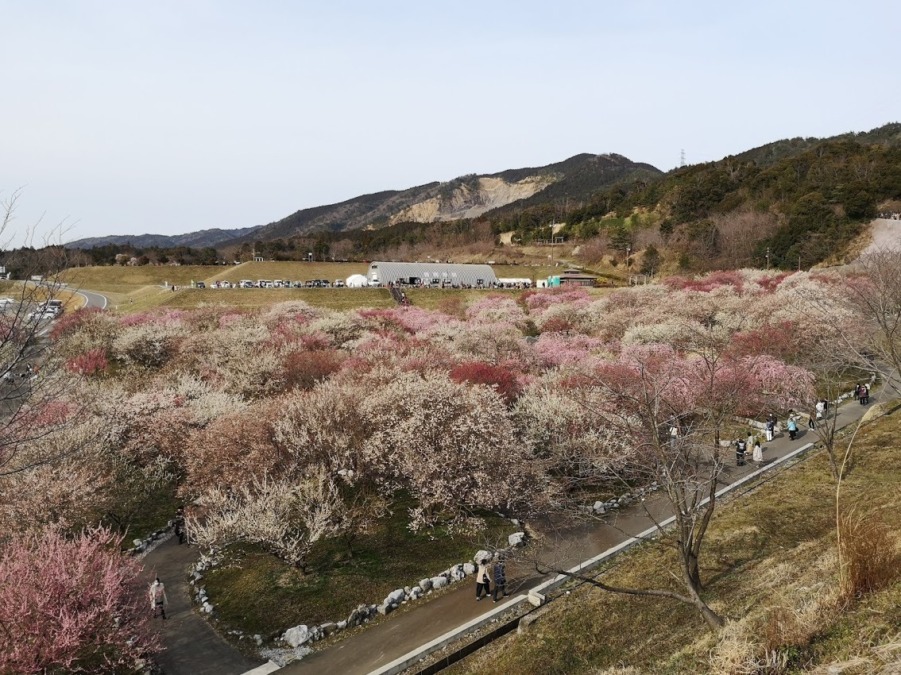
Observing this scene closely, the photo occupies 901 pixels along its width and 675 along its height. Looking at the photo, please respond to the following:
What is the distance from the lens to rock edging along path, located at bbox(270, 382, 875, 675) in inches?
438

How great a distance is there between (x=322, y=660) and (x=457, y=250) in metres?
131

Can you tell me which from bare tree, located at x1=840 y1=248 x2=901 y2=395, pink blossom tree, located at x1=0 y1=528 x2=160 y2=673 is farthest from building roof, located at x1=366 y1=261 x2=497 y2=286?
pink blossom tree, located at x1=0 y1=528 x2=160 y2=673

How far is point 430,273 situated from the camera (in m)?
87.9

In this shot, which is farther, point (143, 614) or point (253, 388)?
point (253, 388)

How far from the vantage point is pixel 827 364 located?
21297mm

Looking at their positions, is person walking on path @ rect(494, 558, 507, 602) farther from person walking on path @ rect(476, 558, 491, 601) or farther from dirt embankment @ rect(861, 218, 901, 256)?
dirt embankment @ rect(861, 218, 901, 256)

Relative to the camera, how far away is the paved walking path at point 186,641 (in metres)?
11.3

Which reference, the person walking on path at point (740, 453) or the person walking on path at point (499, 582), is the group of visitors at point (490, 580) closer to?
the person walking on path at point (499, 582)

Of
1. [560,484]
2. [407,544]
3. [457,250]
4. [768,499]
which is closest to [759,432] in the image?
[768,499]

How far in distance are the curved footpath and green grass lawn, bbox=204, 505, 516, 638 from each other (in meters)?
0.83

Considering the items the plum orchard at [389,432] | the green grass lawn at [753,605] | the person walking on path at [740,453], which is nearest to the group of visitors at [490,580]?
the green grass lawn at [753,605]

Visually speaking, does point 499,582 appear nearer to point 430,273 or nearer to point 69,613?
point 69,613

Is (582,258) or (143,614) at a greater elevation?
(582,258)

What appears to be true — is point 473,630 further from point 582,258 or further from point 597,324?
point 582,258
